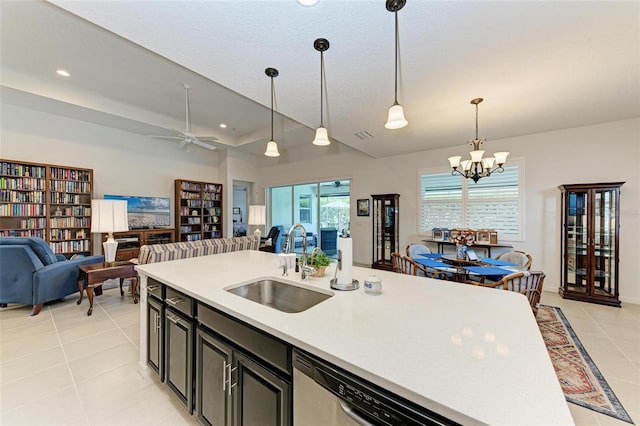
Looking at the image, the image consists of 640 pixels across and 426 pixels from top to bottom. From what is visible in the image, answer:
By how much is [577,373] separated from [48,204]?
7.79m

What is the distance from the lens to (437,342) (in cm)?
93

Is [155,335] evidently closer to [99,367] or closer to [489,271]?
[99,367]

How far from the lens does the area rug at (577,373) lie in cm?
182

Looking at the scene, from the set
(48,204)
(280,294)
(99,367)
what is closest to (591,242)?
(280,294)

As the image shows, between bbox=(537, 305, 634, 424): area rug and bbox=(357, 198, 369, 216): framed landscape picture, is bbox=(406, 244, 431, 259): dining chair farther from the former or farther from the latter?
bbox=(357, 198, 369, 216): framed landscape picture

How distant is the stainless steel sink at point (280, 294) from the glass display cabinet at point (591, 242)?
4588 mm

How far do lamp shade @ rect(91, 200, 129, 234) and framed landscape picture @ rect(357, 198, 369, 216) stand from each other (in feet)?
15.6

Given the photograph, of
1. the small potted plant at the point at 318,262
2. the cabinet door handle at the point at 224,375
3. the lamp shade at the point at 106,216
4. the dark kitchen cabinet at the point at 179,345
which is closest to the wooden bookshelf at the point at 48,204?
the lamp shade at the point at 106,216

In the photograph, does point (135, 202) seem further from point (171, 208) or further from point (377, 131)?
point (377, 131)

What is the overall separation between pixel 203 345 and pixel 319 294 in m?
0.74

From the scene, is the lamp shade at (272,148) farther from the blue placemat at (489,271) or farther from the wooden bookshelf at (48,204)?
the wooden bookshelf at (48,204)

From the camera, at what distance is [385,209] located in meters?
5.79

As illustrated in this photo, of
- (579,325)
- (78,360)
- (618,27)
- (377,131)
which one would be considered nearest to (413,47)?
(618,27)

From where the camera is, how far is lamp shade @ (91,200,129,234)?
3.24m
